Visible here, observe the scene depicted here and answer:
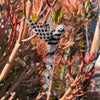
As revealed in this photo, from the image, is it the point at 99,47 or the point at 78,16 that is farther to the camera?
the point at 78,16

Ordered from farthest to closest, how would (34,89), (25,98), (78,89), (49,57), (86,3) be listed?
(34,89) → (86,3) → (25,98) → (78,89) → (49,57)

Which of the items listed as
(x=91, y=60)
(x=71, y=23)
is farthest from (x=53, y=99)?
(x=71, y=23)

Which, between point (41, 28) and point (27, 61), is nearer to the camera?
point (41, 28)

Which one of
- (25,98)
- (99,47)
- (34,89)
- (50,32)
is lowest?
(34,89)

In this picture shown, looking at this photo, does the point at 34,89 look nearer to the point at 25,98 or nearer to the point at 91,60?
the point at 25,98

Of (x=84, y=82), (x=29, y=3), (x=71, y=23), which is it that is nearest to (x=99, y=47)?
(x=84, y=82)

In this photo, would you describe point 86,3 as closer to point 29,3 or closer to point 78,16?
point 78,16

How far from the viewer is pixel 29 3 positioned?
107 cm

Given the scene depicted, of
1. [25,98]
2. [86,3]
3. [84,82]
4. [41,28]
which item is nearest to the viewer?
[41,28]

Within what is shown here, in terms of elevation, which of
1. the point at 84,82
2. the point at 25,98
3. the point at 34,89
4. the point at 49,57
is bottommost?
the point at 34,89

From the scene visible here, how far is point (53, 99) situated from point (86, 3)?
229 centimetres

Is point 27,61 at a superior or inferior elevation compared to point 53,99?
superior

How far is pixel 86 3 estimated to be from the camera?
3.01m

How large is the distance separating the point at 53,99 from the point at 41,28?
2.07 m
